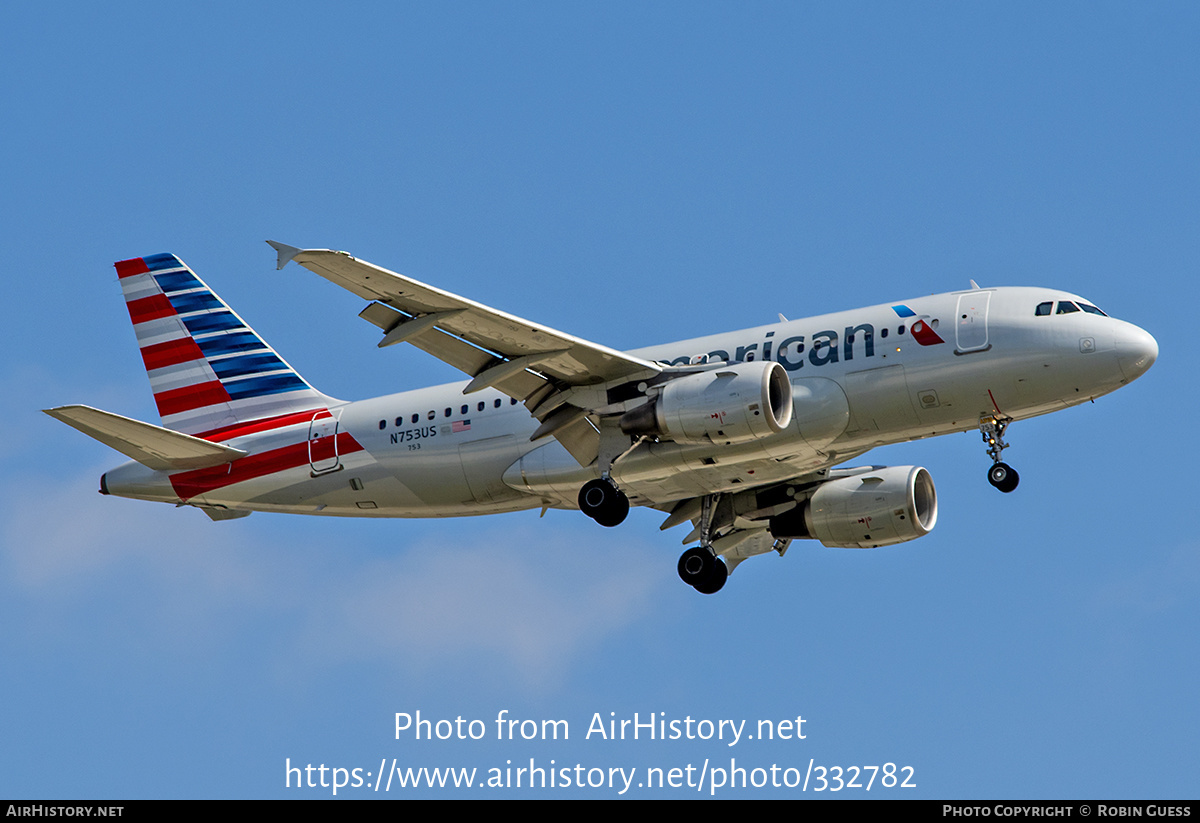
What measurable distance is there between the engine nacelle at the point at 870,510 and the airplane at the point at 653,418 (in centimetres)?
5

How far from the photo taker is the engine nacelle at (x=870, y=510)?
3756 centimetres

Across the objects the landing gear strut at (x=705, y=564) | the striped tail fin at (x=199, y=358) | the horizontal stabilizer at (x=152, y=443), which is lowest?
the landing gear strut at (x=705, y=564)

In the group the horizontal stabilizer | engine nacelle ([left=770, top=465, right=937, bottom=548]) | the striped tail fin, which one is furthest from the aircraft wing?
the horizontal stabilizer

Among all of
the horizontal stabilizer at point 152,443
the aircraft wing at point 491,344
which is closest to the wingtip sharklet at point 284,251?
the aircraft wing at point 491,344

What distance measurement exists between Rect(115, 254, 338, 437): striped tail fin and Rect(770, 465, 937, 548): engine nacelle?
12.8 meters

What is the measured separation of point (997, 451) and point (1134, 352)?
3478 mm

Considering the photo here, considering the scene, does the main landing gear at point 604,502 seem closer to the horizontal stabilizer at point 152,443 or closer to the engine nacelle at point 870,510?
the engine nacelle at point 870,510

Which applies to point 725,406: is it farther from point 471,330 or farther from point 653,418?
point 471,330

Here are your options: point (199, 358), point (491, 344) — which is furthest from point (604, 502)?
point (199, 358)

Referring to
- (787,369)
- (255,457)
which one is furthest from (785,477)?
(255,457)

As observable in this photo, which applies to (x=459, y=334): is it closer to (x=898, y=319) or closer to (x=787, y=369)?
(x=787, y=369)

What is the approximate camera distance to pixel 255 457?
38.0 metres

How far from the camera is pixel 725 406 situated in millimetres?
31812

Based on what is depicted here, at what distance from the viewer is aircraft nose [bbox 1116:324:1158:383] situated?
104 feet
